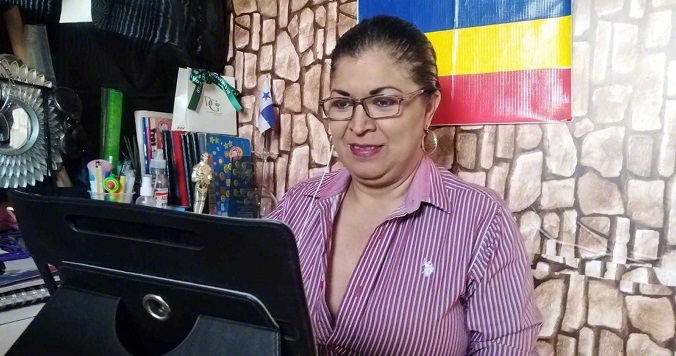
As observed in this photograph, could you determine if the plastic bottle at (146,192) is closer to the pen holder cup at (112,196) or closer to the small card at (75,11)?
the pen holder cup at (112,196)

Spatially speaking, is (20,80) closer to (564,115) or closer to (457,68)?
(457,68)

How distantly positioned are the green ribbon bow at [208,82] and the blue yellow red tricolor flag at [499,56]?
69cm

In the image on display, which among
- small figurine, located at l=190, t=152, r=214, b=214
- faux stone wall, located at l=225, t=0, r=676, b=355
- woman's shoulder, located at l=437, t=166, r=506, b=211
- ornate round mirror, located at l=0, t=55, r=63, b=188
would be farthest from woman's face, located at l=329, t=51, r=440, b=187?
ornate round mirror, located at l=0, t=55, r=63, b=188

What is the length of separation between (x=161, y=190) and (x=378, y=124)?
2.66 ft

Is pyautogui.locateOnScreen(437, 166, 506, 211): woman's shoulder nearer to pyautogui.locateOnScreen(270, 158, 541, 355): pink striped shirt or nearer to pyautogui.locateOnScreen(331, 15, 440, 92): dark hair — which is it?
pyautogui.locateOnScreen(270, 158, 541, 355): pink striped shirt

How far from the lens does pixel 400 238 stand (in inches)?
40.7

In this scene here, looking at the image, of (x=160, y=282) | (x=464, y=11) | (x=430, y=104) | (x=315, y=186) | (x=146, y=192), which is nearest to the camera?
(x=160, y=282)

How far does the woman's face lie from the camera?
1044 millimetres

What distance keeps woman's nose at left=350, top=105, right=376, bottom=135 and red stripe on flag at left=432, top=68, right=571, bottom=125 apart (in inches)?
16.5

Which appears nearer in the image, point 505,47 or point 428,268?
point 428,268

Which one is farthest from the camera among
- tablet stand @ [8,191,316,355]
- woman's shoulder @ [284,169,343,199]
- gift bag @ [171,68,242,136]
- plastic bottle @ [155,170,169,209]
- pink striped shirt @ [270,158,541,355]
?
gift bag @ [171,68,242,136]

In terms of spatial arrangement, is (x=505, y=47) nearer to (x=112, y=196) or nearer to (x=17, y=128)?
(x=112, y=196)

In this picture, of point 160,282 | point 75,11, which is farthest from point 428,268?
point 75,11

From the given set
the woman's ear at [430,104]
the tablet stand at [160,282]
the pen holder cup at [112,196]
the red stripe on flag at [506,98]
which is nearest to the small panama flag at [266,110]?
the pen holder cup at [112,196]
